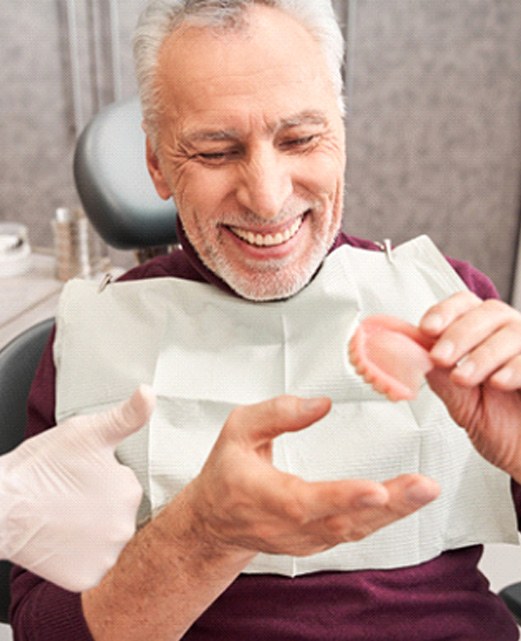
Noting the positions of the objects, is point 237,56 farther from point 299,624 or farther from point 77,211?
point 77,211

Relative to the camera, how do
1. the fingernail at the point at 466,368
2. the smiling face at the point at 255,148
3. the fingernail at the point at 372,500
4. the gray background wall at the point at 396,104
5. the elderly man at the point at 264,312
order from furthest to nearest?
the gray background wall at the point at 396,104, the smiling face at the point at 255,148, the elderly man at the point at 264,312, the fingernail at the point at 466,368, the fingernail at the point at 372,500

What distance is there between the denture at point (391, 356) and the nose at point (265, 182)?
0.30 metres

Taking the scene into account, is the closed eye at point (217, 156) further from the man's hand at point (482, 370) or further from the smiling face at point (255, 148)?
the man's hand at point (482, 370)

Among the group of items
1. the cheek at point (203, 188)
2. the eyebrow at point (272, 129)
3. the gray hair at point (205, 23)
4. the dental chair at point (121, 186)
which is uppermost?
the gray hair at point (205, 23)

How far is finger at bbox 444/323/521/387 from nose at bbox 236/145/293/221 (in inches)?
13.8

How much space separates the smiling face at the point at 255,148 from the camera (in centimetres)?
98

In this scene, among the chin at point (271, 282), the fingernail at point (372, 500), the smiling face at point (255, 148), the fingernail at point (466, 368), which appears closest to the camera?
the fingernail at point (372, 500)

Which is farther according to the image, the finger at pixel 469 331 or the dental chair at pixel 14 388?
the dental chair at pixel 14 388

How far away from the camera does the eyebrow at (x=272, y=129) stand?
984mm

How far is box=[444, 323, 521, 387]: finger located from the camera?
720 mm

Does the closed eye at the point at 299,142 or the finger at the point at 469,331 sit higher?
the closed eye at the point at 299,142

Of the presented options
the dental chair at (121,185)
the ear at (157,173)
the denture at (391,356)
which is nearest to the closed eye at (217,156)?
the ear at (157,173)

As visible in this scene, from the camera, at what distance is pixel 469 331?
74cm

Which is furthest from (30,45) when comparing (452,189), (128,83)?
(452,189)
